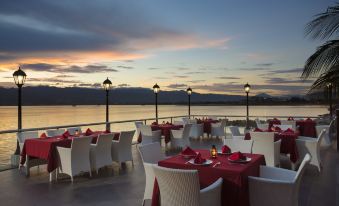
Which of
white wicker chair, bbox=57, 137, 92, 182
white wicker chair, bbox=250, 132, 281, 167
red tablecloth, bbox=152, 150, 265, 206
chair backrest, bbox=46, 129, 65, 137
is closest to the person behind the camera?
red tablecloth, bbox=152, 150, 265, 206

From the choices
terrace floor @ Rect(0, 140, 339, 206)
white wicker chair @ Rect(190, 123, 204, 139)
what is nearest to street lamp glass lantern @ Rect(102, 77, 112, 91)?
white wicker chair @ Rect(190, 123, 204, 139)

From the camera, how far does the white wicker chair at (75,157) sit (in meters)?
5.66

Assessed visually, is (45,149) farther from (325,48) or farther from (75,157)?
(325,48)

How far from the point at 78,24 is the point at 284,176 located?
10025 millimetres

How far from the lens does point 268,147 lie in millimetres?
5922

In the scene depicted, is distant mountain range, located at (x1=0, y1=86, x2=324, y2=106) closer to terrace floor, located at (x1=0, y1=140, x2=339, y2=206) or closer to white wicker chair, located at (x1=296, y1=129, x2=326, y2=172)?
white wicker chair, located at (x1=296, y1=129, x2=326, y2=172)

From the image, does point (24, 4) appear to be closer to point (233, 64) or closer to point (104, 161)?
point (104, 161)

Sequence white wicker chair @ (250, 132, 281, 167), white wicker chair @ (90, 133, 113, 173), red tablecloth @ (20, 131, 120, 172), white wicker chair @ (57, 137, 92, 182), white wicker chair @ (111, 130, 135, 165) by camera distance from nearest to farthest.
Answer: white wicker chair @ (57, 137, 92, 182)
red tablecloth @ (20, 131, 120, 172)
white wicker chair @ (250, 132, 281, 167)
white wicker chair @ (90, 133, 113, 173)
white wicker chair @ (111, 130, 135, 165)

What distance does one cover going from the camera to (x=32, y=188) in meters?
5.23

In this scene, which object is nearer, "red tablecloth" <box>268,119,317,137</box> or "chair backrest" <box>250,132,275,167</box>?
"chair backrest" <box>250,132,275,167</box>

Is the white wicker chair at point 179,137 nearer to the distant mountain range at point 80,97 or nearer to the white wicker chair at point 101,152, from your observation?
the white wicker chair at point 101,152

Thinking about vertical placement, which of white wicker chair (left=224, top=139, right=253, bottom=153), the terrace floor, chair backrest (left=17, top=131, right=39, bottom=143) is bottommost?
the terrace floor

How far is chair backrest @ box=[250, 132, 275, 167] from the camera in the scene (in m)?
5.88

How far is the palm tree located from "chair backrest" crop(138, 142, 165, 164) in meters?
2.72
